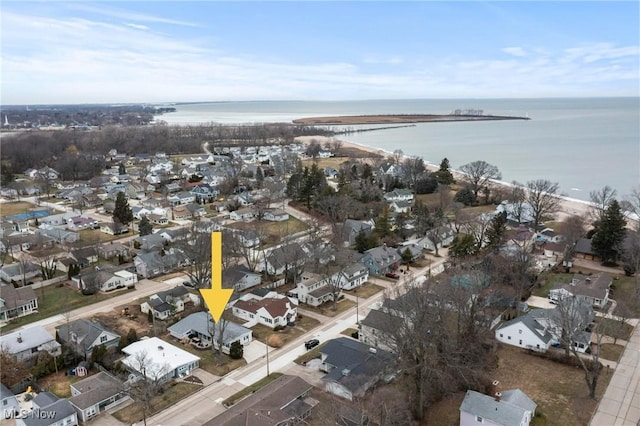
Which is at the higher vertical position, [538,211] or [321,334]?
[538,211]

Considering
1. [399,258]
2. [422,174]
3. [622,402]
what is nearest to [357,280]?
[399,258]

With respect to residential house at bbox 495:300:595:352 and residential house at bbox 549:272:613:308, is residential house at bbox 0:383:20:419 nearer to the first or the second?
residential house at bbox 495:300:595:352

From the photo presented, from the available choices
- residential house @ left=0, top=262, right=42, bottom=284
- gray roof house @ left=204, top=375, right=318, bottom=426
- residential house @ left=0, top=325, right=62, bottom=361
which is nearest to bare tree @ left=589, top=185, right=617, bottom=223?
gray roof house @ left=204, top=375, right=318, bottom=426

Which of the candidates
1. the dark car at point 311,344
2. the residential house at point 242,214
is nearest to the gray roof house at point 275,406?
the dark car at point 311,344

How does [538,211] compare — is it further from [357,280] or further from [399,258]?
[357,280]

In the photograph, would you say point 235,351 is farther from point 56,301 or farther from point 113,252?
point 113,252

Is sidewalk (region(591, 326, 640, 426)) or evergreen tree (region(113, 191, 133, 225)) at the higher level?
evergreen tree (region(113, 191, 133, 225))

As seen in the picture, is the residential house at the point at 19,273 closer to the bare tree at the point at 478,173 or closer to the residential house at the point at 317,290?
the residential house at the point at 317,290
